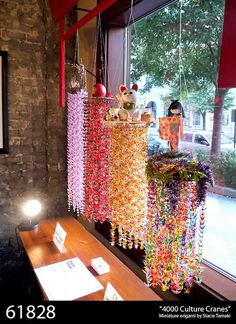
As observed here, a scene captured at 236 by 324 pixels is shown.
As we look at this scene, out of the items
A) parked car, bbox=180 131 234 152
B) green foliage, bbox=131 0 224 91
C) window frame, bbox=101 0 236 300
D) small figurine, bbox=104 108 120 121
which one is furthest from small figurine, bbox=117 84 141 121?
window frame, bbox=101 0 236 300

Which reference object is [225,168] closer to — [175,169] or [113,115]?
[175,169]

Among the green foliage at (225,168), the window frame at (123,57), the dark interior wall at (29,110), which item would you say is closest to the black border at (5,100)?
the dark interior wall at (29,110)

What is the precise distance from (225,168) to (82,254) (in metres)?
1.02

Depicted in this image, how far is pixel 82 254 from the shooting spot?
171 cm

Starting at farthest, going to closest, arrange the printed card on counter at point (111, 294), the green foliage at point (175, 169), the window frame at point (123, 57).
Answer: the window frame at point (123, 57) → the printed card on counter at point (111, 294) → the green foliage at point (175, 169)

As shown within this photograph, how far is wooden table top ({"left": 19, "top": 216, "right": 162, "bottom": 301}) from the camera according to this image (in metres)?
1.35

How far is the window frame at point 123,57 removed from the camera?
133 cm

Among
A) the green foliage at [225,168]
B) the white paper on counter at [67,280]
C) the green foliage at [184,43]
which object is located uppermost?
the green foliage at [184,43]

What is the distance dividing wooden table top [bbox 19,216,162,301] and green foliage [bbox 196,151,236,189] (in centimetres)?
70

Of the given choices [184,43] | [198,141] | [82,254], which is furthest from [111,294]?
[184,43]

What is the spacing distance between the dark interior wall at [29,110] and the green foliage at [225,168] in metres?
1.57

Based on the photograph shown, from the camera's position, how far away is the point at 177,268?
1090mm

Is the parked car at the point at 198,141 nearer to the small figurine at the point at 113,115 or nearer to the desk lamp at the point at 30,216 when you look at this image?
the small figurine at the point at 113,115

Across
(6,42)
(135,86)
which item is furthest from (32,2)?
(135,86)
